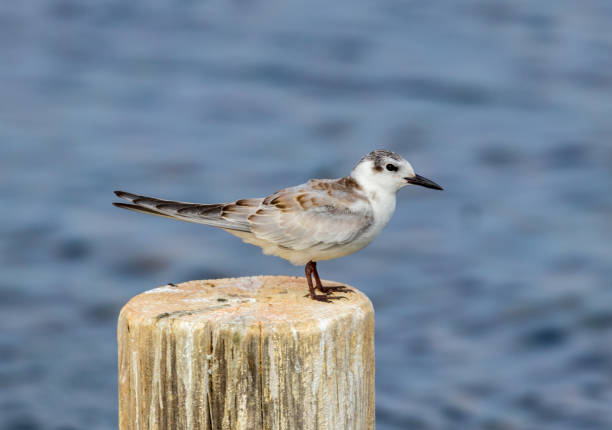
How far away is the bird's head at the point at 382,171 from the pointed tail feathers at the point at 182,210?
32.4 inches

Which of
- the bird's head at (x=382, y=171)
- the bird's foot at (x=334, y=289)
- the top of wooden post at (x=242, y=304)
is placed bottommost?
the top of wooden post at (x=242, y=304)

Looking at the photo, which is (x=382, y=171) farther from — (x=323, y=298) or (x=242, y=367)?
(x=242, y=367)

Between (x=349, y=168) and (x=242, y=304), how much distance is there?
10.7 metres

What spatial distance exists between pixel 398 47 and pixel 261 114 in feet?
13.9

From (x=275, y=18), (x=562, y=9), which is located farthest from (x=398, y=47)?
(x=562, y=9)

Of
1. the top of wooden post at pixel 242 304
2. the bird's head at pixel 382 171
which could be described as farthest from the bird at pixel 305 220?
the top of wooden post at pixel 242 304

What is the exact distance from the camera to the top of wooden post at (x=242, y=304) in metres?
4.77

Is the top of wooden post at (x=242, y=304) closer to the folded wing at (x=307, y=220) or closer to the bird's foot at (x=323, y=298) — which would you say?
the bird's foot at (x=323, y=298)

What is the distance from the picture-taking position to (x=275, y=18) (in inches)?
856

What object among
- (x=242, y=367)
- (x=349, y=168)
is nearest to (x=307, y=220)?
(x=242, y=367)

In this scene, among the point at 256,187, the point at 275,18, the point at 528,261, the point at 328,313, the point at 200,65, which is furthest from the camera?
the point at 275,18

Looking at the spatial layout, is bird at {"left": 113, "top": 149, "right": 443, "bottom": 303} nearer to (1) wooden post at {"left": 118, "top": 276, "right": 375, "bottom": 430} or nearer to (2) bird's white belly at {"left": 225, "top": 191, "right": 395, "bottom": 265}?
(2) bird's white belly at {"left": 225, "top": 191, "right": 395, "bottom": 265}

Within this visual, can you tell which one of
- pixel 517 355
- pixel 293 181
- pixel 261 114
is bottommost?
pixel 517 355

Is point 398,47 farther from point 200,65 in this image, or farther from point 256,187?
point 256,187
